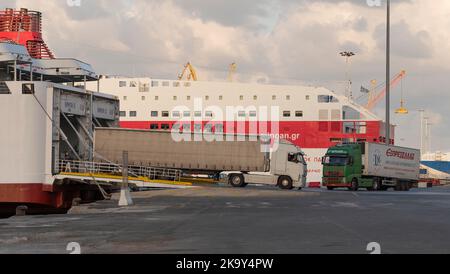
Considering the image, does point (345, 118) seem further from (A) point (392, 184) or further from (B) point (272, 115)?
(A) point (392, 184)

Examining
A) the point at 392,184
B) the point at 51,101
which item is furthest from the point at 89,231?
the point at 392,184

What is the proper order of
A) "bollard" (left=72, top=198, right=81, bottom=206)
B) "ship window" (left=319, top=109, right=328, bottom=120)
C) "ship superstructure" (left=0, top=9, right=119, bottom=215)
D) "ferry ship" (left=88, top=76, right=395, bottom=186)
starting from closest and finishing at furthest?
"ship superstructure" (left=0, top=9, right=119, bottom=215) < "bollard" (left=72, top=198, right=81, bottom=206) < "ferry ship" (left=88, top=76, right=395, bottom=186) < "ship window" (left=319, top=109, right=328, bottom=120)

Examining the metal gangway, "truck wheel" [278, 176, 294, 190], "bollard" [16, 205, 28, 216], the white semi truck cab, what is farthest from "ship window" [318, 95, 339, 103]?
"bollard" [16, 205, 28, 216]

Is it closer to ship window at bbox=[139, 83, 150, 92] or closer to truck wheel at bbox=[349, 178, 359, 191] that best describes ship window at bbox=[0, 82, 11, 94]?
truck wheel at bbox=[349, 178, 359, 191]

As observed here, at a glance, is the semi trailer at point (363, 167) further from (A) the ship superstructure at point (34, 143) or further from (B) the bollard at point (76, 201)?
(B) the bollard at point (76, 201)

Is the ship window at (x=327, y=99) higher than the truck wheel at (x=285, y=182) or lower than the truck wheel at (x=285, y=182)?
higher

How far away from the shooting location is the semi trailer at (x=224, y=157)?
52.1 metres

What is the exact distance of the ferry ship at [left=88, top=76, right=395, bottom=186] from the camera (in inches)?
3191

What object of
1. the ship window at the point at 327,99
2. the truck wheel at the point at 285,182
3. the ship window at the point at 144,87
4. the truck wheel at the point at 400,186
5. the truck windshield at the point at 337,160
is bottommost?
the truck wheel at the point at 400,186

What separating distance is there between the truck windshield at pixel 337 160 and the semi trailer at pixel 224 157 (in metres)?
4.70

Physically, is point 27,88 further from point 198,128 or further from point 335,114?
point 335,114

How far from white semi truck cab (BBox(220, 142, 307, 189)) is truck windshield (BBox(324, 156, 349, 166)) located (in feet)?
16.2

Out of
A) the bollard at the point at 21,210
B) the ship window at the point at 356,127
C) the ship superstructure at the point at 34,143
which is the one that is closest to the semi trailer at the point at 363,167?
the ship window at the point at 356,127
